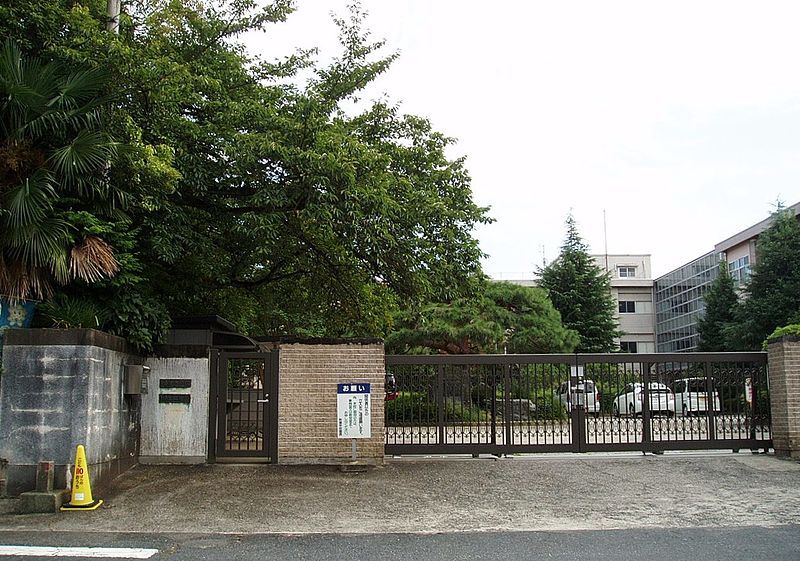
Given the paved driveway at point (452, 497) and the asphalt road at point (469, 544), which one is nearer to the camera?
the asphalt road at point (469, 544)

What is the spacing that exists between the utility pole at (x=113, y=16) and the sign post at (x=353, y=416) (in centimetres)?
722

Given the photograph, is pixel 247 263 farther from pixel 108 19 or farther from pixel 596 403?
pixel 596 403

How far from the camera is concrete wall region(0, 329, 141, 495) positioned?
31.2 ft

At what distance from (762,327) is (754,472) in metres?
28.3

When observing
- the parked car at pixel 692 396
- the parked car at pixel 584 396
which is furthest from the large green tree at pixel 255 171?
the parked car at pixel 692 396

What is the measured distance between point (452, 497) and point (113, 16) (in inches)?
378

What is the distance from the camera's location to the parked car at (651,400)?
1404 cm

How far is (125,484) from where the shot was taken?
10664 mm

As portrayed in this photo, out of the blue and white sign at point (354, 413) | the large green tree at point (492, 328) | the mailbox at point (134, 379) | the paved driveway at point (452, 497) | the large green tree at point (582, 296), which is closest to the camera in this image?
the paved driveway at point (452, 497)

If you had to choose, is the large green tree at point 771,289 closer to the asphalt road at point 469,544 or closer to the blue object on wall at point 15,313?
the asphalt road at point 469,544

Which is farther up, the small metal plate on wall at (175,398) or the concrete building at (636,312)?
the concrete building at (636,312)

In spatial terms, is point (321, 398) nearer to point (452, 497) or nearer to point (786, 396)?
point (452, 497)

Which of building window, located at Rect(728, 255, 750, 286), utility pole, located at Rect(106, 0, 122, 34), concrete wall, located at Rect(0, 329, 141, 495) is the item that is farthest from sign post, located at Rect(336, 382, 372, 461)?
building window, located at Rect(728, 255, 750, 286)

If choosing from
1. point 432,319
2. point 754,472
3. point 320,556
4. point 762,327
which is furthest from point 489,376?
point 762,327
